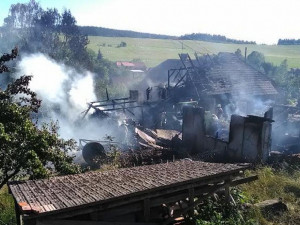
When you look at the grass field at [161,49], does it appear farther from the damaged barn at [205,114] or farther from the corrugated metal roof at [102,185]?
the corrugated metal roof at [102,185]

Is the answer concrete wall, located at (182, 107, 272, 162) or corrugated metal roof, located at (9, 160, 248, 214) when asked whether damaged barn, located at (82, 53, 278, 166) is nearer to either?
concrete wall, located at (182, 107, 272, 162)

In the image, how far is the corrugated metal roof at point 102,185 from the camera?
626 cm

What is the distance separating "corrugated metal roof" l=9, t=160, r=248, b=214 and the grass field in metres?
62.1

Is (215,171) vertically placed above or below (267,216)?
above

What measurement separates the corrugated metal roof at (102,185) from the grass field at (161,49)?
2445 inches

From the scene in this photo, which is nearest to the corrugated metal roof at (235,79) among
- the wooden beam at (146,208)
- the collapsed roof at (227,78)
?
the collapsed roof at (227,78)

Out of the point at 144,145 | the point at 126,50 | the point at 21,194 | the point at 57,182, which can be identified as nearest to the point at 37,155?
the point at 57,182

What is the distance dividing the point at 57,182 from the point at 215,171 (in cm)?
382

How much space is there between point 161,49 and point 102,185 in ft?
250

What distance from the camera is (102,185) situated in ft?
24.1

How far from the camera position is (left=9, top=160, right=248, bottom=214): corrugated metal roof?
6.26m

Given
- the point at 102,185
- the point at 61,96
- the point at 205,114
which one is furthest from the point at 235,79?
the point at 102,185

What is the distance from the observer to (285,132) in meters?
20.3

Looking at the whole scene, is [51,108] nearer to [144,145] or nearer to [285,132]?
[144,145]
